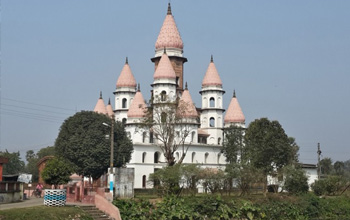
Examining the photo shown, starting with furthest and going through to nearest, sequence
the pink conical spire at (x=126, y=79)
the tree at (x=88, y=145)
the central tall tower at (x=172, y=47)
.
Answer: the pink conical spire at (x=126, y=79) < the central tall tower at (x=172, y=47) < the tree at (x=88, y=145)

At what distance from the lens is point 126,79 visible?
7112 cm

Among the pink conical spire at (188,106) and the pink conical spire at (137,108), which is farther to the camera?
the pink conical spire at (137,108)

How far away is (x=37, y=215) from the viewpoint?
22984mm

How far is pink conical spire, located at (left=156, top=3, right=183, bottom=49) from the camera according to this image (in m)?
68.9

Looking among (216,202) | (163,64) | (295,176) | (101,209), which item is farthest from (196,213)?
(163,64)

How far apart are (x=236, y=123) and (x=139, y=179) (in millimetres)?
18139

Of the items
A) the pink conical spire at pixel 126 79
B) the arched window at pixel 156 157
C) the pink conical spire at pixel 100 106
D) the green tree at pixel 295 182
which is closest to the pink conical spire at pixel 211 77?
the pink conical spire at pixel 126 79

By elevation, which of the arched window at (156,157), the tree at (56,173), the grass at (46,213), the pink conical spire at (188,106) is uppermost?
the pink conical spire at (188,106)

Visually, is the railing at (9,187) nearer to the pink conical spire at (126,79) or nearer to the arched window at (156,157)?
the arched window at (156,157)

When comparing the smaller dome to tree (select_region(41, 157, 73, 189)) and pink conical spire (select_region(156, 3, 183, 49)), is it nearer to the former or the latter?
pink conical spire (select_region(156, 3, 183, 49))

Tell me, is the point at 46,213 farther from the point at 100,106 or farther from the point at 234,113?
the point at 234,113

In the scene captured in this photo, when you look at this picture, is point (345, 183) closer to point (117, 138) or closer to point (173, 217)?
point (117, 138)

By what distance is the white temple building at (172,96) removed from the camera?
6322 cm

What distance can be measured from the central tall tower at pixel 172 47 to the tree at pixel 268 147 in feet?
56.4
